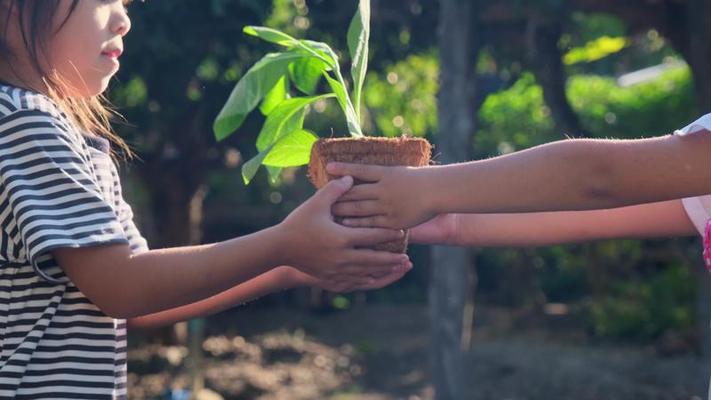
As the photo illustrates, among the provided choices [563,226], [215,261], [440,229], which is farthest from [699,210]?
[215,261]

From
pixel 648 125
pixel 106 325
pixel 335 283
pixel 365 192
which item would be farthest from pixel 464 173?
pixel 648 125

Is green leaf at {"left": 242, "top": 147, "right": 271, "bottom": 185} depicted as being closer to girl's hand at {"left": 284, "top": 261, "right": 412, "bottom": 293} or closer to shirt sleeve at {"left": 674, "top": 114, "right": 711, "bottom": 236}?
girl's hand at {"left": 284, "top": 261, "right": 412, "bottom": 293}

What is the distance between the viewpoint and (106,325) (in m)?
1.81

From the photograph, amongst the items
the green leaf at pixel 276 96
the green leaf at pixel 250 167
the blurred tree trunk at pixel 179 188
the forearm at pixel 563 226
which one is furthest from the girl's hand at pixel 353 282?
the blurred tree trunk at pixel 179 188

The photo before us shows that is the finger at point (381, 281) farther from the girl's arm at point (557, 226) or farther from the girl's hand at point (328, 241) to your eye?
the girl's arm at point (557, 226)

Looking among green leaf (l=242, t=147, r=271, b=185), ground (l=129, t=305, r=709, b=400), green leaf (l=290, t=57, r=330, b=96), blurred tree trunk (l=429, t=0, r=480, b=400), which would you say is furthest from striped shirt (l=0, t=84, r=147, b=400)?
ground (l=129, t=305, r=709, b=400)

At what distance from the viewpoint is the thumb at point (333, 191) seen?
1791 mm

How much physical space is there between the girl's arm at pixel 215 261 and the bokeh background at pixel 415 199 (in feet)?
7.82

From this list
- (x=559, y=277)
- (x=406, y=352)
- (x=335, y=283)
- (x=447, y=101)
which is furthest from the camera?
(x=559, y=277)

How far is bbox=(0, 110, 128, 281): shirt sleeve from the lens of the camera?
5.40ft

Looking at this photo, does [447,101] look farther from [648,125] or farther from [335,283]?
[648,125]

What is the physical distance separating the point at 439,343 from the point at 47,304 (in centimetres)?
453

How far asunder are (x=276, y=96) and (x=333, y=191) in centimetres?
61

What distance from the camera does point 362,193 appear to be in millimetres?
1817
